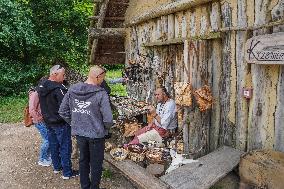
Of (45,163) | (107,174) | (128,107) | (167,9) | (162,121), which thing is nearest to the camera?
(107,174)

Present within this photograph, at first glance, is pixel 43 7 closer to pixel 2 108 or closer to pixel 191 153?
pixel 2 108

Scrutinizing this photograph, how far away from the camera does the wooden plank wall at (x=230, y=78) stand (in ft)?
15.0

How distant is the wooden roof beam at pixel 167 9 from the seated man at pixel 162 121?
1.64 m

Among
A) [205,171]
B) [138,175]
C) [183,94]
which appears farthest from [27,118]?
[205,171]

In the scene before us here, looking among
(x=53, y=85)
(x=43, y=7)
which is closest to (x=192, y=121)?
(x=53, y=85)

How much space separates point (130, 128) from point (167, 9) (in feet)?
8.91

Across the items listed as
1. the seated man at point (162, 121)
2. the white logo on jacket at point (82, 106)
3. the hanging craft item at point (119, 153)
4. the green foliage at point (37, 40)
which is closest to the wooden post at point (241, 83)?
the seated man at point (162, 121)

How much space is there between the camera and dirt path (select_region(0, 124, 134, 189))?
6094mm

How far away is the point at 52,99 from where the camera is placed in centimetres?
597

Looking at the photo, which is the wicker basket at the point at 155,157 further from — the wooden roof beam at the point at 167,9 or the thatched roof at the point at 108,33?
the thatched roof at the point at 108,33

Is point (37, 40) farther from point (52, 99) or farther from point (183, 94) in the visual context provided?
point (183, 94)

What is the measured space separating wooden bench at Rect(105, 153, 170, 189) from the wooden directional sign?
2.25 meters

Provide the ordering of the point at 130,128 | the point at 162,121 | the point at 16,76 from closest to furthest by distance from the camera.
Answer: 1. the point at 162,121
2. the point at 130,128
3. the point at 16,76

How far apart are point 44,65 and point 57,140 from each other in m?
10.8
